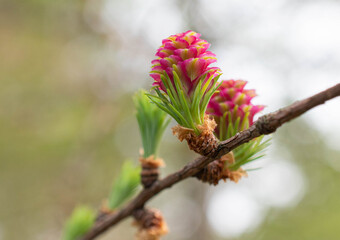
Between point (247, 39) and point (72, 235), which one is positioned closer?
point (72, 235)

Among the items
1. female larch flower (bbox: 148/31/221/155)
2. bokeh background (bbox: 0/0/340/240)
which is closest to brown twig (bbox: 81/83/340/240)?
Result: female larch flower (bbox: 148/31/221/155)

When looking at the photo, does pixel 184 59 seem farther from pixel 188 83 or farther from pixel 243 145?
pixel 243 145

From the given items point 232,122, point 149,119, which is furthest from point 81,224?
point 232,122

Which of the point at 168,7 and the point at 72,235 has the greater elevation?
the point at 168,7

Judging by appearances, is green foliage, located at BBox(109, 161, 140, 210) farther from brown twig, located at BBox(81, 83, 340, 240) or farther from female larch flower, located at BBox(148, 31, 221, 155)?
female larch flower, located at BBox(148, 31, 221, 155)

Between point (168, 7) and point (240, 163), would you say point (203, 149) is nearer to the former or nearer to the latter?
point (240, 163)

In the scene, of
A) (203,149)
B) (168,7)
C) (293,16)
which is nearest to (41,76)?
(168,7)

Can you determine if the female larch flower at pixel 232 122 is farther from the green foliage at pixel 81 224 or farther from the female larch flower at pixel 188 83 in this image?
the green foliage at pixel 81 224
